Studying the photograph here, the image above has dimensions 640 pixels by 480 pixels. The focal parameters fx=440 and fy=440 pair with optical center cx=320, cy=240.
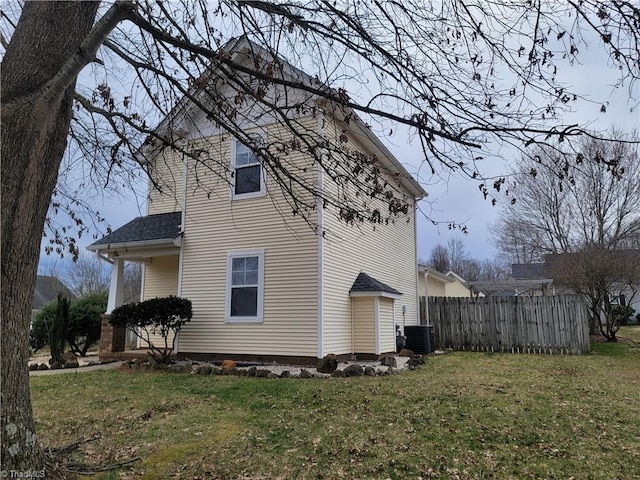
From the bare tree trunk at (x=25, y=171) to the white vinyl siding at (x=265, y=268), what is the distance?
546 cm

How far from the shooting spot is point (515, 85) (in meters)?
3.76

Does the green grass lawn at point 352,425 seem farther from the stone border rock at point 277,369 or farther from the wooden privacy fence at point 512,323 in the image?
the wooden privacy fence at point 512,323

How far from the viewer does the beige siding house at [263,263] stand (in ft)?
30.6

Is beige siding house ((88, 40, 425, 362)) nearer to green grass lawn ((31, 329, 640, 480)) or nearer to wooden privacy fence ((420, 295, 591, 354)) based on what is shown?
green grass lawn ((31, 329, 640, 480))

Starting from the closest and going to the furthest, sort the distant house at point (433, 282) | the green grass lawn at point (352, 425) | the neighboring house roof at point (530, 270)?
the green grass lawn at point (352, 425), the distant house at point (433, 282), the neighboring house roof at point (530, 270)

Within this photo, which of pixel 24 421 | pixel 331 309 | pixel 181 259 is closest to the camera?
pixel 24 421

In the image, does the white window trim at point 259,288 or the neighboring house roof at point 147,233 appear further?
the neighboring house roof at point 147,233

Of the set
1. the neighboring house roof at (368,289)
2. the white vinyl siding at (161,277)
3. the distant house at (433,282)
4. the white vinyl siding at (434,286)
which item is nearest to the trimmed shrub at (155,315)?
the white vinyl siding at (161,277)

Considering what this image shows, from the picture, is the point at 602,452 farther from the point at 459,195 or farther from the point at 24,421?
the point at 24,421

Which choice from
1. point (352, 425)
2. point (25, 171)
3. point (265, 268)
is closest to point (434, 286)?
point (265, 268)

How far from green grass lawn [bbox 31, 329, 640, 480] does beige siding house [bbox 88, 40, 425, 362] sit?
5.90ft

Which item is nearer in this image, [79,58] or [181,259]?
[79,58]

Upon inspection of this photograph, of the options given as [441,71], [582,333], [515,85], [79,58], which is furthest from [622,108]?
[582,333]

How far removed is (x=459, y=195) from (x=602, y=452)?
272 cm
